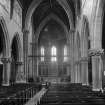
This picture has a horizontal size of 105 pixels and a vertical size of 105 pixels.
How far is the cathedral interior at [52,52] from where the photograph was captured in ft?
46.6

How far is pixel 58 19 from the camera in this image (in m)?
42.3

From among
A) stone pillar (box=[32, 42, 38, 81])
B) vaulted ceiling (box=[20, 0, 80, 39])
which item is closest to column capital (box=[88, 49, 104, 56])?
vaulted ceiling (box=[20, 0, 80, 39])

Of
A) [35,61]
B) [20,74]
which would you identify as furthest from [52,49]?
[20,74]

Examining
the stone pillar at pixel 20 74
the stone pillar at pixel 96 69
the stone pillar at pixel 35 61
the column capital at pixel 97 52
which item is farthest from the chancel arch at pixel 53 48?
the column capital at pixel 97 52

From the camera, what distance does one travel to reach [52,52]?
48.6 meters

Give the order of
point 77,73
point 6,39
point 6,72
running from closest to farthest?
point 6,39 < point 6,72 < point 77,73

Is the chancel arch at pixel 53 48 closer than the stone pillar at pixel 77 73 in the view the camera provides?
No

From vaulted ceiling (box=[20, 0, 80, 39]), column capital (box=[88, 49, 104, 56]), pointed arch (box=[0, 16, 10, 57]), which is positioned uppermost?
vaulted ceiling (box=[20, 0, 80, 39])

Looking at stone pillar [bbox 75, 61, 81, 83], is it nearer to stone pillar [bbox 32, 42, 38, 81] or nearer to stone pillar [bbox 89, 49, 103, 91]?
stone pillar [bbox 89, 49, 103, 91]

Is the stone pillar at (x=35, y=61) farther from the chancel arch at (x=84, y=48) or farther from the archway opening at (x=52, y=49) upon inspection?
the chancel arch at (x=84, y=48)

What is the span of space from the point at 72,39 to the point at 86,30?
32.2 feet

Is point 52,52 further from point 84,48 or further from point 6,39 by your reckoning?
point 6,39

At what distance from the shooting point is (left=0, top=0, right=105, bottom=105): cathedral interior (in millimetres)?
14205

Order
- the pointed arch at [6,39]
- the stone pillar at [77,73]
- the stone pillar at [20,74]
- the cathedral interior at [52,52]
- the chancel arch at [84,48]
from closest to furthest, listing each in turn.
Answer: the cathedral interior at [52,52] → the pointed arch at [6,39] → the chancel arch at [84,48] → the stone pillar at [77,73] → the stone pillar at [20,74]
